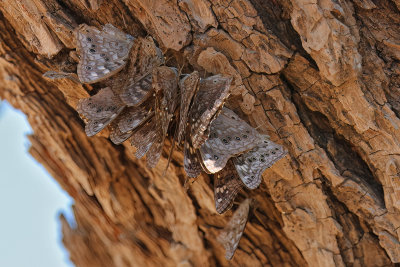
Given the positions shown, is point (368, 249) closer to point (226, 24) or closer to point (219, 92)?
point (219, 92)

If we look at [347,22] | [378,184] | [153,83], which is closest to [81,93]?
[153,83]

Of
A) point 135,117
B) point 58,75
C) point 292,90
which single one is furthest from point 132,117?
point 292,90

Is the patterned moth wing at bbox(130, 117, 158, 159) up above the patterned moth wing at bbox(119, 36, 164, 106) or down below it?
below

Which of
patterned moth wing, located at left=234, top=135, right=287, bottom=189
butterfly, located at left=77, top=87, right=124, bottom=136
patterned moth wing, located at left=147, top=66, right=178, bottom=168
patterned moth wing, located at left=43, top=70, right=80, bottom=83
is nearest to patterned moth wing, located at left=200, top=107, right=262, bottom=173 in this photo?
patterned moth wing, located at left=234, top=135, right=287, bottom=189

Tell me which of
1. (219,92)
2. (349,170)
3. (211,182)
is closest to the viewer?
(219,92)

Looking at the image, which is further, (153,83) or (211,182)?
(211,182)

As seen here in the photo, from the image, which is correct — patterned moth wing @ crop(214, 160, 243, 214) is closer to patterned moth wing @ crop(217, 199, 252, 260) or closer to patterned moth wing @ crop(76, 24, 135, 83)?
patterned moth wing @ crop(217, 199, 252, 260)

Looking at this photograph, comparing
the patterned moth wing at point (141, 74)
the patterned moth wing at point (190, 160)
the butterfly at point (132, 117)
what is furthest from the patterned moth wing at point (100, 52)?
the patterned moth wing at point (190, 160)

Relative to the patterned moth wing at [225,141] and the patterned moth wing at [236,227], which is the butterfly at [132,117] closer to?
the patterned moth wing at [225,141]
